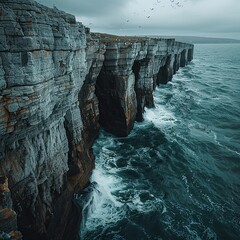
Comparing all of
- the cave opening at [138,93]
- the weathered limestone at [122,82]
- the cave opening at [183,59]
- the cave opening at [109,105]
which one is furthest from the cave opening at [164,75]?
the cave opening at [183,59]

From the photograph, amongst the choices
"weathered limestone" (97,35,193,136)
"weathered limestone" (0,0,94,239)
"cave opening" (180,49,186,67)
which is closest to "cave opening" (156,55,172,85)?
"weathered limestone" (97,35,193,136)

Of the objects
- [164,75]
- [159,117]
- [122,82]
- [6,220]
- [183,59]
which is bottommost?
[183,59]

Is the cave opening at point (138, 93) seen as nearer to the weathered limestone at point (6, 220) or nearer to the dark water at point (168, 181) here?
the dark water at point (168, 181)

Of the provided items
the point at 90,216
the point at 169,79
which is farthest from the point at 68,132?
the point at 169,79

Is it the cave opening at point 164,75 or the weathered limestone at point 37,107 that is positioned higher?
the weathered limestone at point 37,107

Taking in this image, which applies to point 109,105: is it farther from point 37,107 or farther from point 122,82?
point 37,107

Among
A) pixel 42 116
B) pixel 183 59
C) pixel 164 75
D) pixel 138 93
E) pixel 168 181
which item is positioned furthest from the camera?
pixel 183 59

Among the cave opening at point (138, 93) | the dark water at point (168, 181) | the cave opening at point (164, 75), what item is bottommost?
the cave opening at point (164, 75)

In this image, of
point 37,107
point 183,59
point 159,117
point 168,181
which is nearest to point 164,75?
point 159,117

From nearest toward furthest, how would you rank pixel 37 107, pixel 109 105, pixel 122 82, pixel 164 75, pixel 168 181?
pixel 37 107
pixel 168 181
pixel 122 82
pixel 109 105
pixel 164 75

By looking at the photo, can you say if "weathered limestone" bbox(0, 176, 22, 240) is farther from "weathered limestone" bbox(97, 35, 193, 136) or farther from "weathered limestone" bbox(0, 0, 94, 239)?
"weathered limestone" bbox(97, 35, 193, 136)
